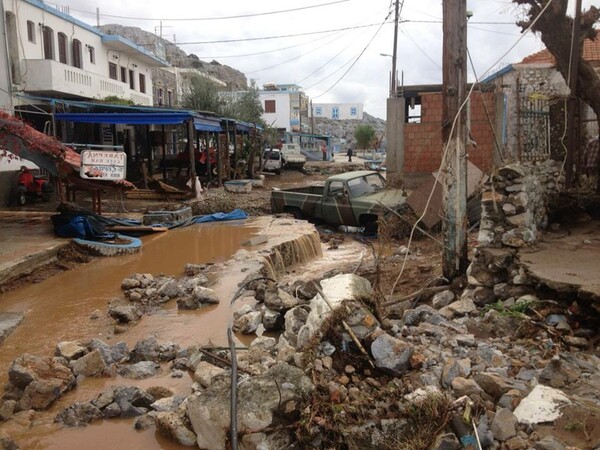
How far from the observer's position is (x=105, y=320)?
7559 mm

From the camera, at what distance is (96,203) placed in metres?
13.9

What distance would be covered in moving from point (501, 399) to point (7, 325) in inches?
246

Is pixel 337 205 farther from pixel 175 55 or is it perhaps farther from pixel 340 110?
pixel 340 110

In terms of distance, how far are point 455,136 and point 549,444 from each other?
4.53 meters

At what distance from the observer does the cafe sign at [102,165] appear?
1186 cm

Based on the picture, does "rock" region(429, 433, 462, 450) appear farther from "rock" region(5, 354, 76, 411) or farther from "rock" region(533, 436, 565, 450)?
"rock" region(5, 354, 76, 411)

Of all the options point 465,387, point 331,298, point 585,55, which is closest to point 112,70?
point 585,55

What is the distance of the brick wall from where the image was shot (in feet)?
49.3

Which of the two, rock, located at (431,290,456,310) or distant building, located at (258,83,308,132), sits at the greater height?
distant building, located at (258,83,308,132)

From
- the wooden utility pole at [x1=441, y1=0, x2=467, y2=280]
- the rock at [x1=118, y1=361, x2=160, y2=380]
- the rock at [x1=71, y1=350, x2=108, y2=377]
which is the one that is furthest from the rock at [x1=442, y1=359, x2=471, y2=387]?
the rock at [x1=71, y1=350, x2=108, y2=377]

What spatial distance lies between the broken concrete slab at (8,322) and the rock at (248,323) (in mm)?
2955

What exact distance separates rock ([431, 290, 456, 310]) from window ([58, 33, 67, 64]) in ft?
63.8

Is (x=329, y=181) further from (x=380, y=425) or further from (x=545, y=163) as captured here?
(x=380, y=425)

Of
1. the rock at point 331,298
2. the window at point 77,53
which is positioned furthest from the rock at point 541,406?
the window at point 77,53
